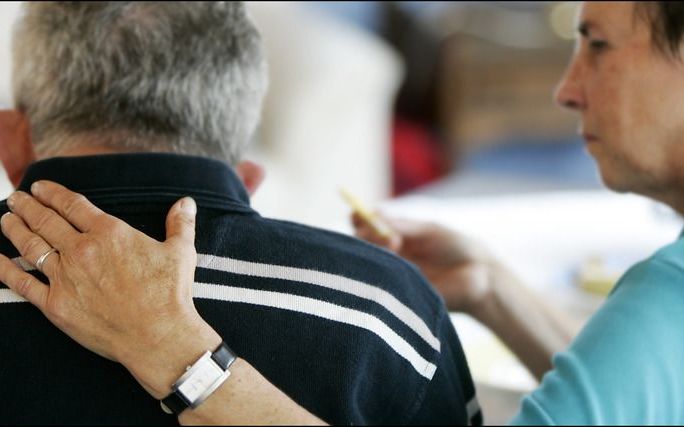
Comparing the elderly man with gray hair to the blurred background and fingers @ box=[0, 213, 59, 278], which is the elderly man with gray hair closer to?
fingers @ box=[0, 213, 59, 278]

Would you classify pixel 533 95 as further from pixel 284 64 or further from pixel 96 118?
pixel 96 118

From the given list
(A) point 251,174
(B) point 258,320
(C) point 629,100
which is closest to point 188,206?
(B) point 258,320

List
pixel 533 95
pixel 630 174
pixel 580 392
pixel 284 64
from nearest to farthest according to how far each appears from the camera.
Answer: pixel 580 392 < pixel 630 174 < pixel 284 64 < pixel 533 95

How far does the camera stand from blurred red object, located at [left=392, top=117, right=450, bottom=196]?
407 centimetres

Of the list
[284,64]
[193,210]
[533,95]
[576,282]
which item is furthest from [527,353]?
[533,95]

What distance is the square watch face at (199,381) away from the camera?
70 cm

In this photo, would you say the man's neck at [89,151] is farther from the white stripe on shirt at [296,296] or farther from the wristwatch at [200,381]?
the wristwatch at [200,381]

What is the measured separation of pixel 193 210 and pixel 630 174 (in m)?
0.55

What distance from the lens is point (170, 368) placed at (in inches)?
27.9

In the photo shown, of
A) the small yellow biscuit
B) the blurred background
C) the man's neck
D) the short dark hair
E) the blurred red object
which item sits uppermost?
the short dark hair

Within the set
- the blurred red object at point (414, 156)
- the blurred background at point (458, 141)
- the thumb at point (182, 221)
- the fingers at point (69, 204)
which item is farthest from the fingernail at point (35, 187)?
the blurred red object at point (414, 156)

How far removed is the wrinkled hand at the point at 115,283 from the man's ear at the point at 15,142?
218 mm

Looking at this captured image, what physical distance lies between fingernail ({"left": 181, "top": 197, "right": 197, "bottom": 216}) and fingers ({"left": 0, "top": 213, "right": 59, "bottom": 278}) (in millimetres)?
123

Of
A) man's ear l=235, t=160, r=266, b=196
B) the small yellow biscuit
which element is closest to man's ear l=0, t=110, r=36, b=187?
man's ear l=235, t=160, r=266, b=196
